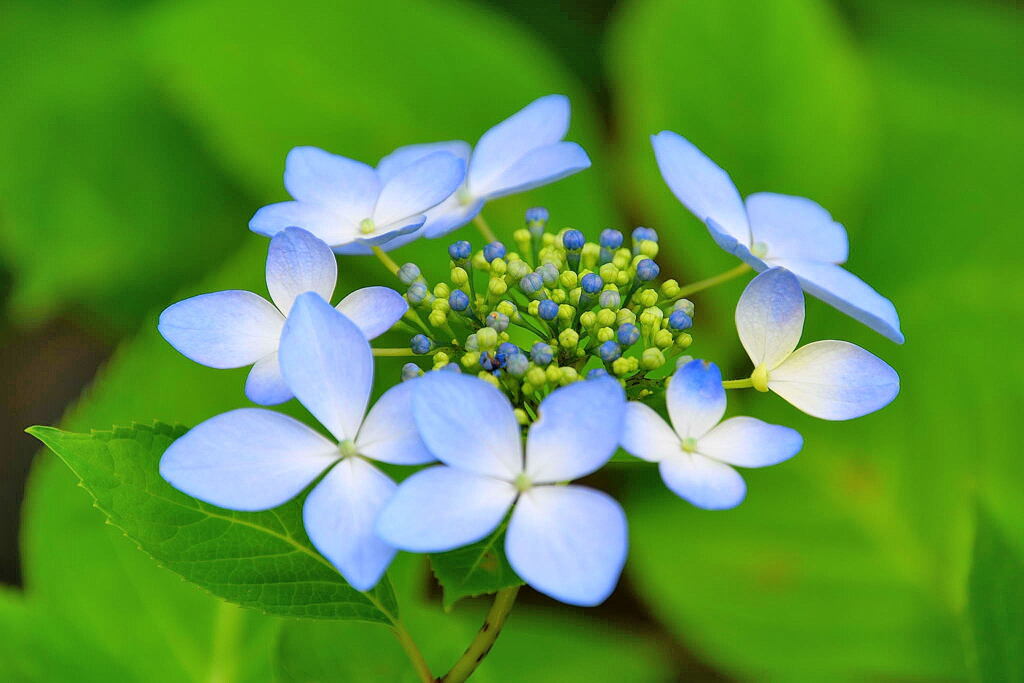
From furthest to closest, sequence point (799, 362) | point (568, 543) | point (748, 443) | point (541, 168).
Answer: point (541, 168)
point (799, 362)
point (748, 443)
point (568, 543)

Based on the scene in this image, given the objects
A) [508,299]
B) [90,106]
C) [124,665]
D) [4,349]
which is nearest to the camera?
[508,299]

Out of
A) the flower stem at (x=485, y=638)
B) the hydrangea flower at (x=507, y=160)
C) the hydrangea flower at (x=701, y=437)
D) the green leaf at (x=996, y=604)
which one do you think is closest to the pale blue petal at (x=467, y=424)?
the hydrangea flower at (x=701, y=437)

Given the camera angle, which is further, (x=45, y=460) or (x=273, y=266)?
(x=45, y=460)

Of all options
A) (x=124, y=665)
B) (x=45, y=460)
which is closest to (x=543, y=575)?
(x=124, y=665)

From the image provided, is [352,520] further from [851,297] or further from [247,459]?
[851,297]

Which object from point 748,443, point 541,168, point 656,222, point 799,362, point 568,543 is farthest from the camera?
point 656,222

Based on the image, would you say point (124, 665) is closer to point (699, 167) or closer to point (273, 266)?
point (273, 266)

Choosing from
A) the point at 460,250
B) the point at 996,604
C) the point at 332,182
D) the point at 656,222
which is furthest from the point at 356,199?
the point at 656,222
